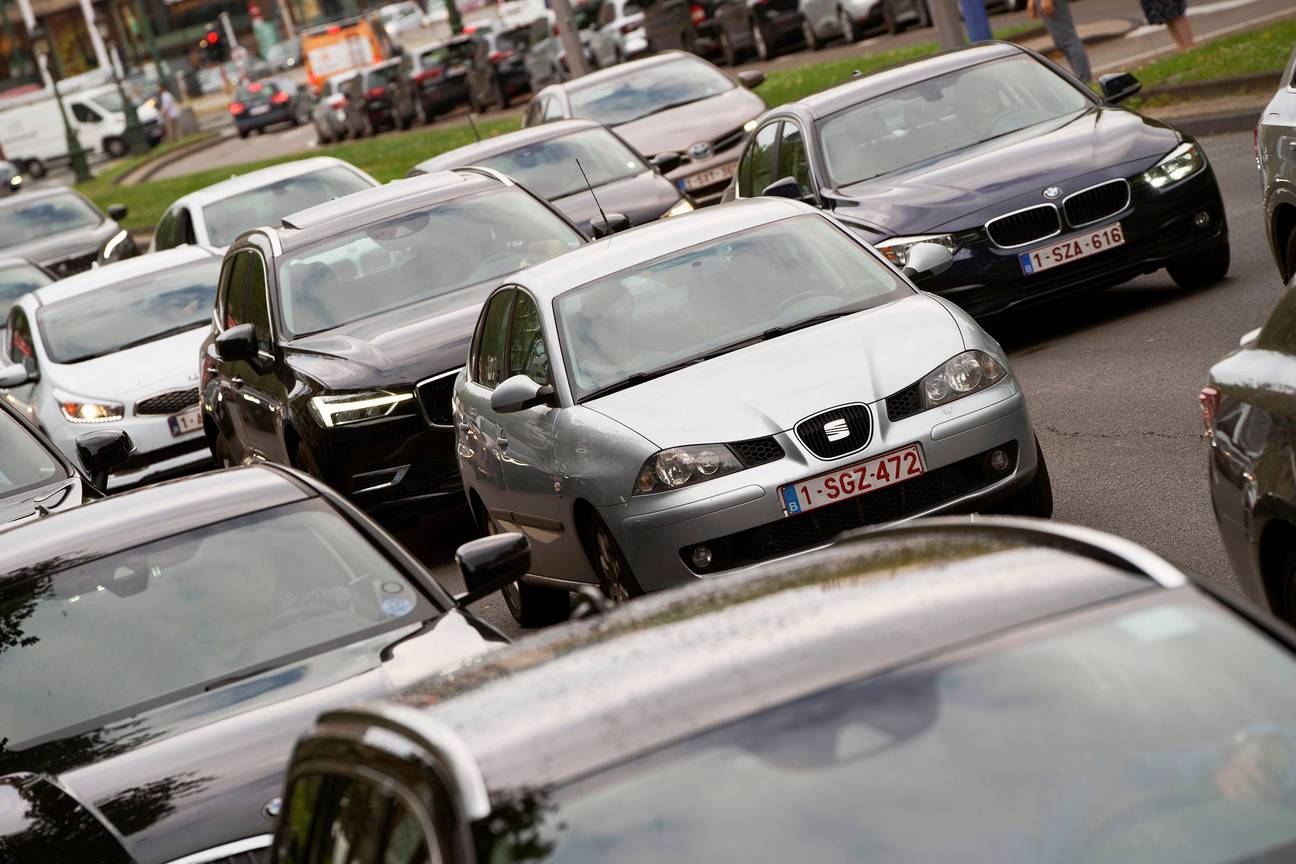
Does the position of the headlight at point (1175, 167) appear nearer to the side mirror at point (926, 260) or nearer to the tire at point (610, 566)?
the side mirror at point (926, 260)

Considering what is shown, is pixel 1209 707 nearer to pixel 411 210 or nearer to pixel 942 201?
pixel 942 201

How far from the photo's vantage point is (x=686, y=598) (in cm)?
361

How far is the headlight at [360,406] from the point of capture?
38.4 feet

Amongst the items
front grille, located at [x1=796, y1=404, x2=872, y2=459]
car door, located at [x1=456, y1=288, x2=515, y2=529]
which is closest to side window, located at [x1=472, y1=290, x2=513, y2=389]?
car door, located at [x1=456, y1=288, x2=515, y2=529]

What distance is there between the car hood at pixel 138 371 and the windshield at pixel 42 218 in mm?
12502

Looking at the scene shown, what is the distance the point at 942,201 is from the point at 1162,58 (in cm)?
1006

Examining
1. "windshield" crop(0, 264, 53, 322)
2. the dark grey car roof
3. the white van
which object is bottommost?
the white van

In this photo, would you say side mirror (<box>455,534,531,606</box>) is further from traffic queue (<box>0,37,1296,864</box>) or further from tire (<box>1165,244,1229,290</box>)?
tire (<box>1165,244,1229,290</box>)

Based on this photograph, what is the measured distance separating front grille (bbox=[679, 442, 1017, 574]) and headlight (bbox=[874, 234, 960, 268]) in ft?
14.3

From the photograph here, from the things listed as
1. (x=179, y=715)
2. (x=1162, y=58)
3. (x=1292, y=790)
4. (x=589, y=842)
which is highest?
(x=589, y=842)

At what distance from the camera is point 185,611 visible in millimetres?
6512

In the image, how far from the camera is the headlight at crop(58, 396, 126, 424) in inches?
643

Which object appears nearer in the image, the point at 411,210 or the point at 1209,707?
the point at 1209,707

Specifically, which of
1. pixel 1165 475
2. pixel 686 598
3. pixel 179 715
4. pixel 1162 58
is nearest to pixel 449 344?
pixel 1165 475
